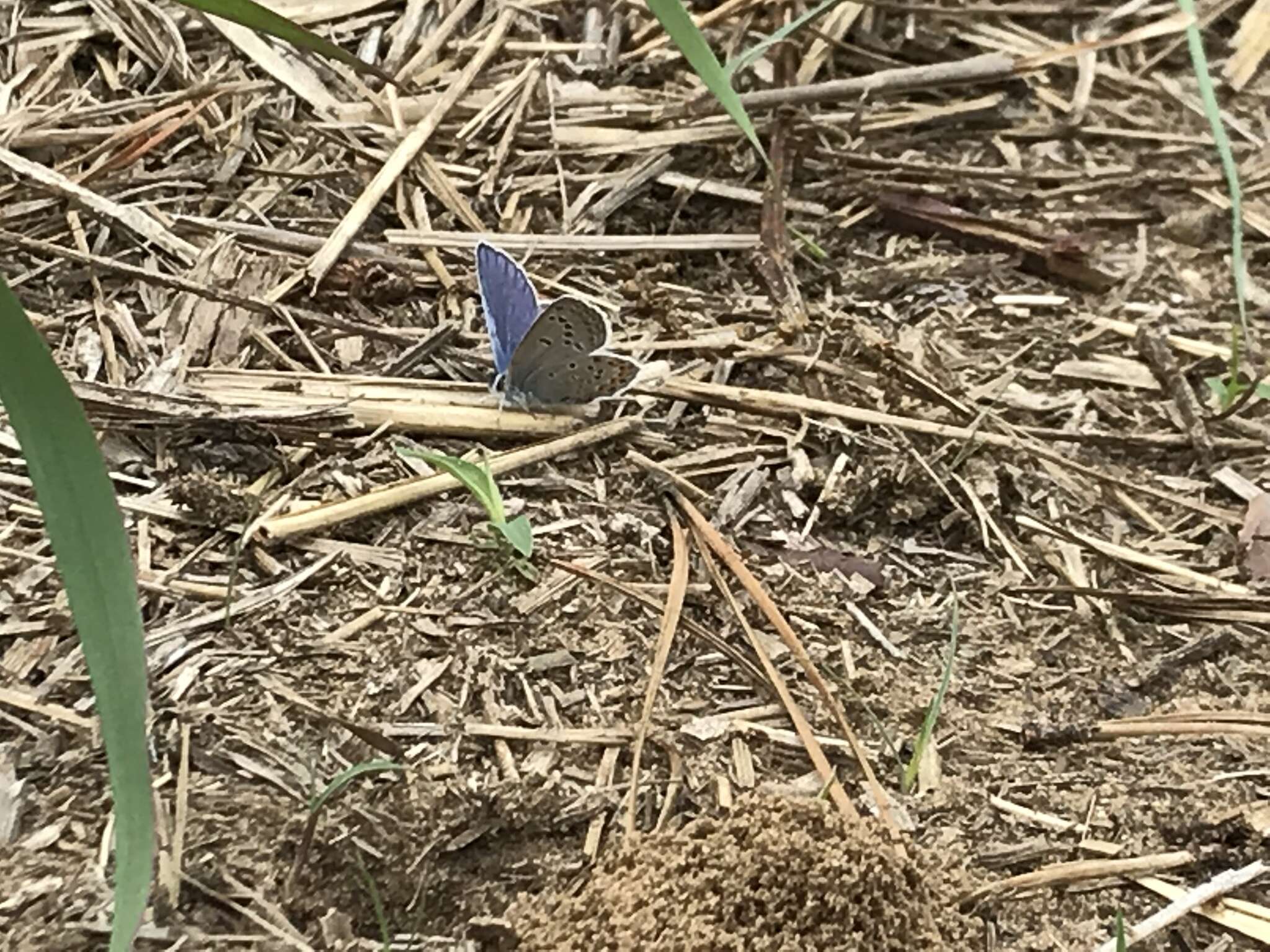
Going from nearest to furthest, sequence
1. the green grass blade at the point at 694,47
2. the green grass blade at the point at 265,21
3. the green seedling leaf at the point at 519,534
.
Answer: the green grass blade at the point at 265,21 < the green grass blade at the point at 694,47 < the green seedling leaf at the point at 519,534

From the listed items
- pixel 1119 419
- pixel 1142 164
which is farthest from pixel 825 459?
pixel 1142 164

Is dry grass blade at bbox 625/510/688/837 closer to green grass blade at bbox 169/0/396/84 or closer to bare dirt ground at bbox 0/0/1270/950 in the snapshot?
bare dirt ground at bbox 0/0/1270/950

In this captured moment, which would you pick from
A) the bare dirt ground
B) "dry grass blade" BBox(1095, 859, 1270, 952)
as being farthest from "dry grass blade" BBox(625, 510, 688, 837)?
"dry grass blade" BBox(1095, 859, 1270, 952)

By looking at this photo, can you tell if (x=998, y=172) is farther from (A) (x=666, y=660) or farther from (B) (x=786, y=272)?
(A) (x=666, y=660)

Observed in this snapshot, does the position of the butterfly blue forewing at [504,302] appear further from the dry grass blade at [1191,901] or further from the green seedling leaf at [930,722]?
the dry grass blade at [1191,901]

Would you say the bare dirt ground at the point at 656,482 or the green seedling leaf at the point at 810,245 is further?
the green seedling leaf at the point at 810,245

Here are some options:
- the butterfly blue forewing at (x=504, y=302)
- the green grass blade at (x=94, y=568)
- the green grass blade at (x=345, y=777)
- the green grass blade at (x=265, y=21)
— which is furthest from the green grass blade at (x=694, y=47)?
the green grass blade at (x=345, y=777)
